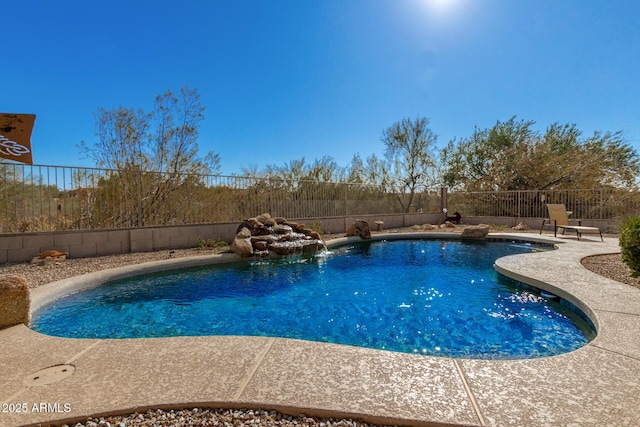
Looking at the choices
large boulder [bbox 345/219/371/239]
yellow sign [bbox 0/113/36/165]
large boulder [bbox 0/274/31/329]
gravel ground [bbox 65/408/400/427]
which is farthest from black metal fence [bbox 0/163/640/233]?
gravel ground [bbox 65/408/400/427]

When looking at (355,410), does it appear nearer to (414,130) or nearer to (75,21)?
(75,21)

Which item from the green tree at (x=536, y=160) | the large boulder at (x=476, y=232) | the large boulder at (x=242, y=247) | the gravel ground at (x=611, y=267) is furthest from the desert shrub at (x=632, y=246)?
the green tree at (x=536, y=160)

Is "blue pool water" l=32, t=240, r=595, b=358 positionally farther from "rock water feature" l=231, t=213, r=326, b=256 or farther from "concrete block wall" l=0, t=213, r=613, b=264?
"concrete block wall" l=0, t=213, r=613, b=264

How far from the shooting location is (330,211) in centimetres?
1117

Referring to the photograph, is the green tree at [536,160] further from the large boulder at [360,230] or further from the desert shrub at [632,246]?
the desert shrub at [632,246]

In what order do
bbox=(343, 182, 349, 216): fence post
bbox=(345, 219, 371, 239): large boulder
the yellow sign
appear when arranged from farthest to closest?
1. bbox=(343, 182, 349, 216): fence post
2. bbox=(345, 219, 371, 239): large boulder
3. the yellow sign

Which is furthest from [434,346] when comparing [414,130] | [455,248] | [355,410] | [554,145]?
[554,145]

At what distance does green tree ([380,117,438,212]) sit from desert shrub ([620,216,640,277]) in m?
11.4

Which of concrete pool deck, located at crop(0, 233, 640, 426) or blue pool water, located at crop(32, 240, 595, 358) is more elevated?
concrete pool deck, located at crop(0, 233, 640, 426)

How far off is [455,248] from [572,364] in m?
7.00

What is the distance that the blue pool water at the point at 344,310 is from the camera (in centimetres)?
293

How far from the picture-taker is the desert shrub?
12.1 feet

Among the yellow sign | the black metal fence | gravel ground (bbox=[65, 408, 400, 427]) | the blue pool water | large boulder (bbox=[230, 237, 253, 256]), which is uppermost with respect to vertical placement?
the yellow sign

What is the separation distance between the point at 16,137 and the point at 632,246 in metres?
10.7
